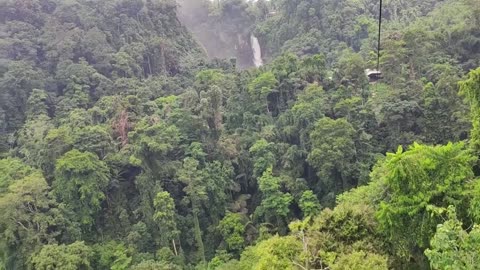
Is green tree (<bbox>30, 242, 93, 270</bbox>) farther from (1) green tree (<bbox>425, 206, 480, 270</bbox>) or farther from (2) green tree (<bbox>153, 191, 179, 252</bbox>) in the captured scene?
(1) green tree (<bbox>425, 206, 480, 270</bbox>)

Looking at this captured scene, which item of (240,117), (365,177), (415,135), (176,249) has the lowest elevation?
(176,249)

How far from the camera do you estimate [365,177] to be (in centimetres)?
1620

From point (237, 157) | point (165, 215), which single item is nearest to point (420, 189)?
point (165, 215)

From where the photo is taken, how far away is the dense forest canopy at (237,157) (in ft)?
31.0

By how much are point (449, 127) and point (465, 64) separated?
537 centimetres

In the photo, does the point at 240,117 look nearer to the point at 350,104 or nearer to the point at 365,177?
the point at 350,104

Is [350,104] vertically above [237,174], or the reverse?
[350,104]

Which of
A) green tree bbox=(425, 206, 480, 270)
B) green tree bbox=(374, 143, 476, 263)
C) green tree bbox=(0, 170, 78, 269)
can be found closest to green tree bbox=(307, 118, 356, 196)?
green tree bbox=(374, 143, 476, 263)

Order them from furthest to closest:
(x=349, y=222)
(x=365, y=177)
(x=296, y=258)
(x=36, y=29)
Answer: (x=36, y=29) < (x=365, y=177) < (x=349, y=222) < (x=296, y=258)

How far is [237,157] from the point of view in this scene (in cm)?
1898

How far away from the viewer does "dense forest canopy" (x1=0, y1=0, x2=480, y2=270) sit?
9445 millimetres

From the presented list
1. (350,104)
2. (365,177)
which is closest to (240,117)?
(350,104)

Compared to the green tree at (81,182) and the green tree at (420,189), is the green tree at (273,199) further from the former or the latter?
the green tree at (420,189)

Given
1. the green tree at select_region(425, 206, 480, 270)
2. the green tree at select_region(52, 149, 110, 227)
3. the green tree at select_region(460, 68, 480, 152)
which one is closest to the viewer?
the green tree at select_region(425, 206, 480, 270)
